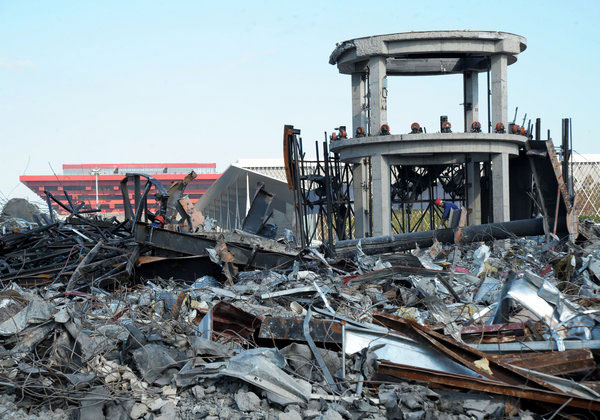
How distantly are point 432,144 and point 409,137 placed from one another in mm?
778

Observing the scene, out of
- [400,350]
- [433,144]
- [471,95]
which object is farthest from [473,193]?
[400,350]

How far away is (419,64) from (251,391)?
19.8 m

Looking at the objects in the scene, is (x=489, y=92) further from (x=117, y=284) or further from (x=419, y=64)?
(x=117, y=284)

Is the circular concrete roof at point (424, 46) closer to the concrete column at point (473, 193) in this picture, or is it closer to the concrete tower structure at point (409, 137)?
the concrete tower structure at point (409, 137)

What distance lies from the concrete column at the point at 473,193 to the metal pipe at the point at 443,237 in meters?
9.05

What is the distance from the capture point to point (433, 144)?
19016mm

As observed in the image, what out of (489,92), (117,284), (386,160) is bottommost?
(117,284)

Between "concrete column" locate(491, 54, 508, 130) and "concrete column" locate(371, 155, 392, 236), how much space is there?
13.2 feet

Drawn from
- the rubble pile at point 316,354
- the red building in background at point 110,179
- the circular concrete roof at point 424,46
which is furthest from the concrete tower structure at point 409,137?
the red building in background at point 110,179

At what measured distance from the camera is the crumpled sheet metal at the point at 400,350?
5310 millimetres

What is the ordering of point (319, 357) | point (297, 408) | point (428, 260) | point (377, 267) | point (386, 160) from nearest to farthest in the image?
point (297, 408)
point (319, 357)
point (377, 267)
point (428, 260)
point (386, 160)

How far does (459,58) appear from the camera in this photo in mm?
22328

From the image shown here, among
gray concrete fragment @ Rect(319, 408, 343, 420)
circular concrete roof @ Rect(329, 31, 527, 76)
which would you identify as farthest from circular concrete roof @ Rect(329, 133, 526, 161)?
gray concrete fragment @ Rect(319, 408, 343, 420)

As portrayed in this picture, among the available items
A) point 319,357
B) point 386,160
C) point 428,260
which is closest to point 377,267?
point 428,260
